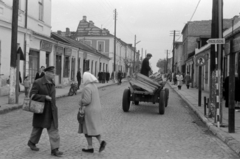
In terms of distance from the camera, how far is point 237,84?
1227cm

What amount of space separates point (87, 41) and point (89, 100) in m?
50.8

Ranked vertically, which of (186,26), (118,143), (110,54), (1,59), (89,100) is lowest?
(118,143)

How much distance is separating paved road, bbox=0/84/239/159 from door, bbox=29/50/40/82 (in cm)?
1026

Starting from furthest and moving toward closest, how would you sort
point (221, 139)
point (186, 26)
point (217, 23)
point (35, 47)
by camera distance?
point (186, 26) < point (35, 47) < point (217, 23) < point (221, 139)

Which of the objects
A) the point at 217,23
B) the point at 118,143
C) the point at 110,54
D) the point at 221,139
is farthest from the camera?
the point at 110,54

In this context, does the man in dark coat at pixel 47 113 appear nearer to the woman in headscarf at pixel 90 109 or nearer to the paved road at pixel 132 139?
the paved road at pixel 132 139

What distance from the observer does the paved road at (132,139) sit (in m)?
5.67

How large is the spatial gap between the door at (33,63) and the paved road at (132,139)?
10.3 metres

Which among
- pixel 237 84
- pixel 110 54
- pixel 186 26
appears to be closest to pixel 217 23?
pixel 237 84

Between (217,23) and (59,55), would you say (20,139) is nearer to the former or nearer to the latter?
(217,23)

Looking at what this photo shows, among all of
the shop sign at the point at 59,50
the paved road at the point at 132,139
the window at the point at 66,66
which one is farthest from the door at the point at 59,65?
the paved road at the point at 132,139

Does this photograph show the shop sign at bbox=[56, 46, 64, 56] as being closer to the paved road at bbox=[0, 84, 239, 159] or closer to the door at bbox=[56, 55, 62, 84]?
the door at bbox=[56, 55, 62, 84]

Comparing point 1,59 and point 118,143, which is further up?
point 1,59

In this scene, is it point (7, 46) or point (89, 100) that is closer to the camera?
point (89, 100)
